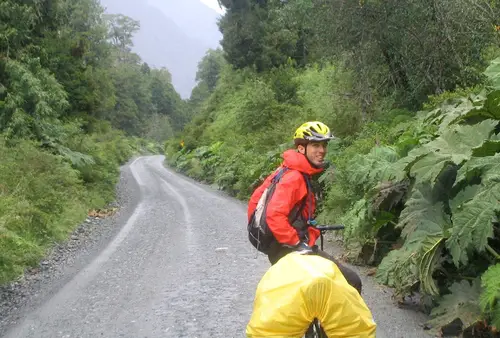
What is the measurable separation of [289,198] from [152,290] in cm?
446

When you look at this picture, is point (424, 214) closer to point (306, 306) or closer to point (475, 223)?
point (475, 223)

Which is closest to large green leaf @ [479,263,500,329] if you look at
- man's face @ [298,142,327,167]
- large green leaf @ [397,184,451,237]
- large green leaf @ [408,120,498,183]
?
large green leaf @ [397,184,451,237]

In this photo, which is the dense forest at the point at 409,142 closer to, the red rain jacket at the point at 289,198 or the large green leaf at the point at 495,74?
the large green leaf at the point at 495,74

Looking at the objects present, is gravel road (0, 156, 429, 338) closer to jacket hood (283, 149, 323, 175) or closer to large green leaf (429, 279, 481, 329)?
large green leaf (429, 279, 481, 329)

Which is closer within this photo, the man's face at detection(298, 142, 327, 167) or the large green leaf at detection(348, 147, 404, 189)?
the man's face at detection(298, 142, 327, 167)

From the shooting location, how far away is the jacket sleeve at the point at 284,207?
137 inches

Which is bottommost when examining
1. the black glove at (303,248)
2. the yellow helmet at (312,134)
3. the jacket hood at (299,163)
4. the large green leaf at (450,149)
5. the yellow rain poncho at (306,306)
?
the yellow rain poncho at (306,306)

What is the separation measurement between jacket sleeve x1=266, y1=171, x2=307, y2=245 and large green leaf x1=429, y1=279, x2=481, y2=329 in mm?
2118

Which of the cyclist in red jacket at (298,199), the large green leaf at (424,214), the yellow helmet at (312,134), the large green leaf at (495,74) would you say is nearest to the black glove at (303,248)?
the cyclist in red jacket at (298,199)

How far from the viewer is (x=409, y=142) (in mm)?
6898

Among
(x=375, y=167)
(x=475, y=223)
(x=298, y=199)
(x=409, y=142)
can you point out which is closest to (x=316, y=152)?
(x=298, y=199)

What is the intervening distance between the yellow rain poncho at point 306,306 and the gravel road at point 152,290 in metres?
2.36

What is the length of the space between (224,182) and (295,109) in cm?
461

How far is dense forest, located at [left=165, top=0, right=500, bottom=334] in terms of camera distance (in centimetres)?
483
